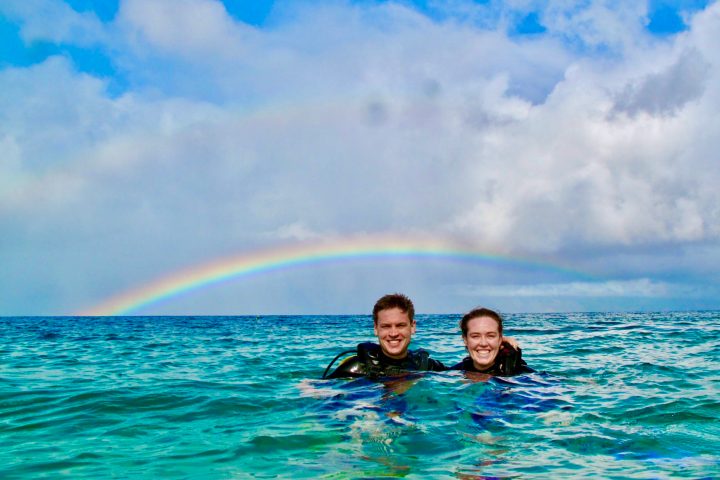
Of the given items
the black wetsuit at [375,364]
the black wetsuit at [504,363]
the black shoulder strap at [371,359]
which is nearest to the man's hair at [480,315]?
the black wetsuit at [504,363]

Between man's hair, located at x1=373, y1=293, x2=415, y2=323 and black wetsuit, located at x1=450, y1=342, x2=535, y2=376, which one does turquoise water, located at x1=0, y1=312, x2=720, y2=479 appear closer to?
black wetsuit, located at x1=450, y1=342, x2=535, y2=376

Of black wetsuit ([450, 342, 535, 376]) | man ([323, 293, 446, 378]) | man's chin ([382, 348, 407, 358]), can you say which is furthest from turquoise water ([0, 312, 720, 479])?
man's chin ([382, 348, 407, 358])

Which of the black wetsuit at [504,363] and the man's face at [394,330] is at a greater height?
the man's face at [394,330]

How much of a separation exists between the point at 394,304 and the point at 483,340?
4.19 ft

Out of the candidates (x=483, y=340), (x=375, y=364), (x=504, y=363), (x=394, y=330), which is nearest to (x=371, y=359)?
(x=375, y=364)

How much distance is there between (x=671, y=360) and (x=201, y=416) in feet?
33.7

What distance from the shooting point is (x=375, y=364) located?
822 centimetres

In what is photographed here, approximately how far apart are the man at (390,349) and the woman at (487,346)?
72 cm

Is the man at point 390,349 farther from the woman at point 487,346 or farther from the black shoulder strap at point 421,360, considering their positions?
the woman at point 487,346

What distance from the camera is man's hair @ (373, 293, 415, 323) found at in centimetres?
780

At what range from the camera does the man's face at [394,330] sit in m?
7.77

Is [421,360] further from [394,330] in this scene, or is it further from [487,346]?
[487,346]

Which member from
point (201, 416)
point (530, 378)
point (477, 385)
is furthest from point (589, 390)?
point (201, 416)

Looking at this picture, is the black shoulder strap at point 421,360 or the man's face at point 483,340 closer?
the man's face at point 483,340
